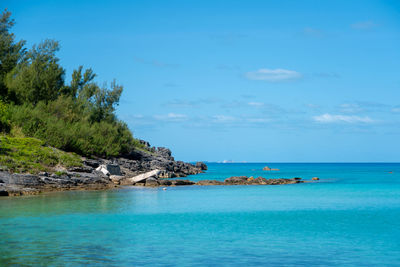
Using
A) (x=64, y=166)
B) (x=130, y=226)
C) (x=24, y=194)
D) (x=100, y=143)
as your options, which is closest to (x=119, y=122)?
(x=100, y=143)

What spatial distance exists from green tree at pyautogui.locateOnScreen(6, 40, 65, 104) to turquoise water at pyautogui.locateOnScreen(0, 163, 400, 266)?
27637 mm

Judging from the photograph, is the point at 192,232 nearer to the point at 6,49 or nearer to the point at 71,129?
the point at 71,129

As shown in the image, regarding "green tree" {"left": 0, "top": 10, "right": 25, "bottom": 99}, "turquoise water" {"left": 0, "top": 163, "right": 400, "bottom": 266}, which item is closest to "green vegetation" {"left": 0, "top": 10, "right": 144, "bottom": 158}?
"green tree" {"left": 0, "top": 10, "right": 25, "bottom": 99}

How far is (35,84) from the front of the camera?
58.4 metres

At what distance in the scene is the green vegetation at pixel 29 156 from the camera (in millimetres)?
35344

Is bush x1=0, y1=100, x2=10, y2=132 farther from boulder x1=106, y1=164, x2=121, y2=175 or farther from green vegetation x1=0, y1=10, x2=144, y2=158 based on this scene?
boulder x1=106, y1=164, x2=121, y2=175

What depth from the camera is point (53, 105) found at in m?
58.2

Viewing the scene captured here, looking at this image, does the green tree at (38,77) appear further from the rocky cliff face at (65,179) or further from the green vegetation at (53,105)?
the rocky cliff face at (65,179)

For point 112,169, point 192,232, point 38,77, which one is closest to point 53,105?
point 38,77

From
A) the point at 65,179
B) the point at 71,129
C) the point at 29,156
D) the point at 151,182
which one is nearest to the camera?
Result: the point at 29,156

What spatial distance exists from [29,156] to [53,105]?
21508mm

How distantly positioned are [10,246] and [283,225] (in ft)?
41.6

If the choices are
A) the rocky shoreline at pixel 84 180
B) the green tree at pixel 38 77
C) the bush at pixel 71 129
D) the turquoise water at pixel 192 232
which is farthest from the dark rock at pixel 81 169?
the green tree at pixel 38 77

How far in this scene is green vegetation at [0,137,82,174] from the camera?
35.3 meters
